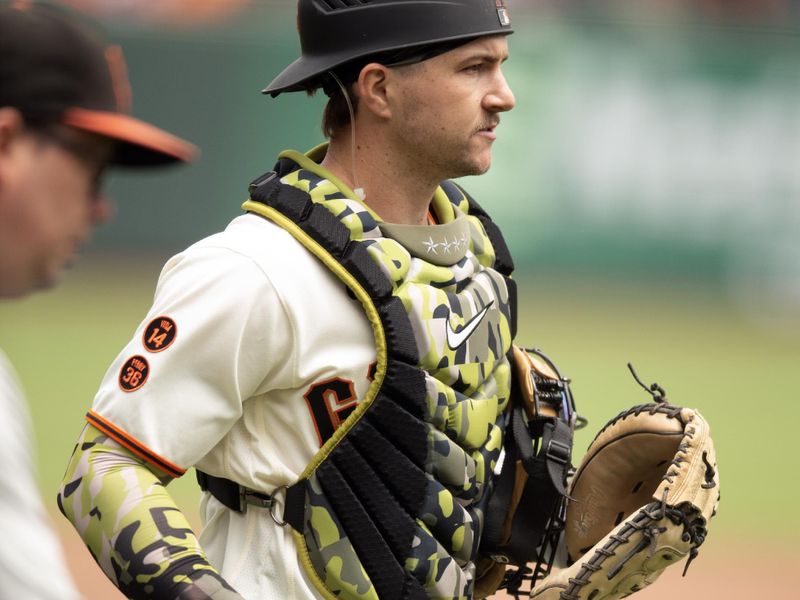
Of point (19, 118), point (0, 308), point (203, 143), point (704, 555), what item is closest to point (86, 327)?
point (0, 308)

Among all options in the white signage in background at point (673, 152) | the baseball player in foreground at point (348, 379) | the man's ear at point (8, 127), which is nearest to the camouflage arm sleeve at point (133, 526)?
the baseball player in foreground at point (348, 379)

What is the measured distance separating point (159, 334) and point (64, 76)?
95cm

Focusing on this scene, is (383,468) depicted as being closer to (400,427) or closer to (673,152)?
(400,427)

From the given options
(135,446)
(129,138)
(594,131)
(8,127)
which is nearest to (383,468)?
(135,446)

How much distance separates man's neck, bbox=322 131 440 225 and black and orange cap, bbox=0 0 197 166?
1.21 metres

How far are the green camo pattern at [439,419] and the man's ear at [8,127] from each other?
1.21 m

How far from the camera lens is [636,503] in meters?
3.18

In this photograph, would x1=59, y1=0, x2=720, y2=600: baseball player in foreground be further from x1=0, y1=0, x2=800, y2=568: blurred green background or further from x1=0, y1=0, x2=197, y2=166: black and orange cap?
x1=0, y1=0, x2=800, y2=568: blurred green background

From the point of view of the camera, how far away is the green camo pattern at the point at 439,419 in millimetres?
2523

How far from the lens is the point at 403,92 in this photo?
2736 mm

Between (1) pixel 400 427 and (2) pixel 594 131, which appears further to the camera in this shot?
(2) pixel 594 131

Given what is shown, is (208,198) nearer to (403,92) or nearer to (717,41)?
(717,41)

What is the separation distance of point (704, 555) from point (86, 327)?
5293 mm

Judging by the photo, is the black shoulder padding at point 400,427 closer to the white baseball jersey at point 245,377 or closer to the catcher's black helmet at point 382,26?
the white baseball jersey at point 245,377
